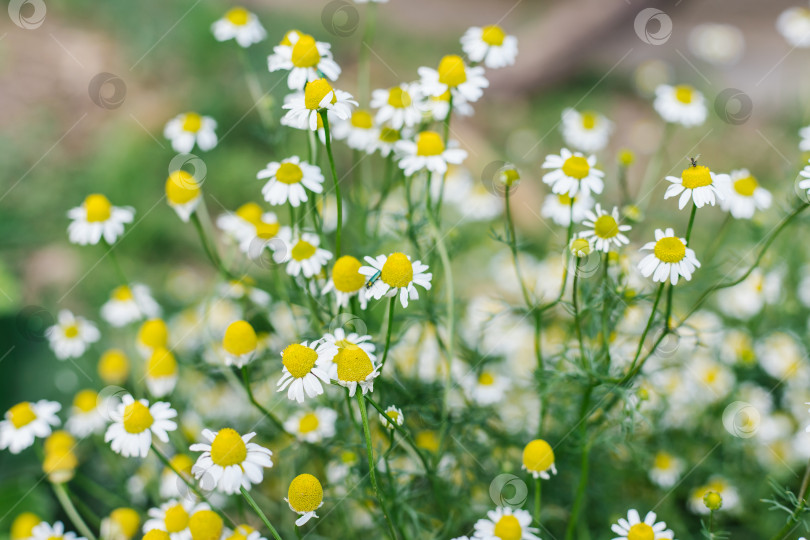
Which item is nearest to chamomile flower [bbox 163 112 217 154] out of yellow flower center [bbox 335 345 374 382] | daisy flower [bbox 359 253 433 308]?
daisy flower [bbox 359 253 433 308]

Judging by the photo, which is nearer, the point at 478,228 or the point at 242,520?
the point at 242,520

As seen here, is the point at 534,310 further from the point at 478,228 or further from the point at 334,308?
the point at 478,228

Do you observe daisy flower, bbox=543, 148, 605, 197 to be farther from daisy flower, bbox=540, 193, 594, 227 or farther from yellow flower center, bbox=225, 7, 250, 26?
yellow flower center, bbox=225, 7, 250, 26

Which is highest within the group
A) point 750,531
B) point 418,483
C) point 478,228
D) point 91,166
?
point 91,166

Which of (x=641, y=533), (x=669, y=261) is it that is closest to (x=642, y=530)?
(x=641, y=533)

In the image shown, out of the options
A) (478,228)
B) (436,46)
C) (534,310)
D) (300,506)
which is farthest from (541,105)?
(300,506)

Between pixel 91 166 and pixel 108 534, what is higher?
pixel 91 166
